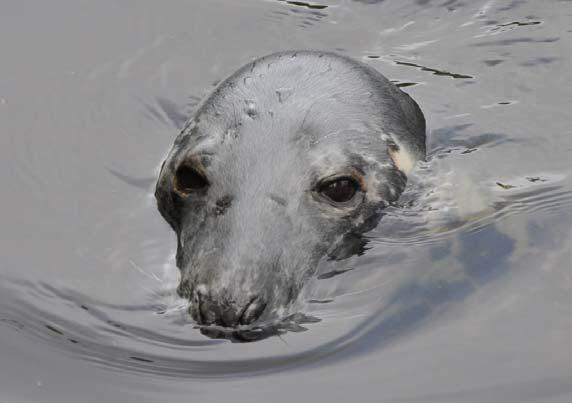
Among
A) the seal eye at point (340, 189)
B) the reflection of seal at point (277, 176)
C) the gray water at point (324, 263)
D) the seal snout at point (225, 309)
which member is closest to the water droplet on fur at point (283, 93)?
the reflection of seal at point (277, 176)

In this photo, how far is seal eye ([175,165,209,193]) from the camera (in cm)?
451

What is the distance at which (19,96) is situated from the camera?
20.7 feet

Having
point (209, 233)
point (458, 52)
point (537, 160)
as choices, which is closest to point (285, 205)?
point (209, 233)

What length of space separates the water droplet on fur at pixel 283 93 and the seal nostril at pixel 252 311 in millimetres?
1170

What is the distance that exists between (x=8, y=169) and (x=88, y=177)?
0.41 metres

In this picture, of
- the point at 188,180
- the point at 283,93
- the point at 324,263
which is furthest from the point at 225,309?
the point at 283,93

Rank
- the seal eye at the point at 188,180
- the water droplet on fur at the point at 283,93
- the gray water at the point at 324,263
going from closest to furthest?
the gray water at the point at 324,263, the seal eye at the point at 188,180, the water droplet on fur at the point at 283,93

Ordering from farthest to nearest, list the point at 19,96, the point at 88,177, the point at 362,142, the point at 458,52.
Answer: the point at 458,52
the point at 19,96
the point at 88,177
the point at 362,142

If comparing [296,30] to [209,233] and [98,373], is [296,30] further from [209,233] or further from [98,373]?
[98,373]

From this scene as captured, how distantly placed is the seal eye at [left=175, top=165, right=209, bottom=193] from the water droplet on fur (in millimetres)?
557

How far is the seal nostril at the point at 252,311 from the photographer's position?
13.0 feet

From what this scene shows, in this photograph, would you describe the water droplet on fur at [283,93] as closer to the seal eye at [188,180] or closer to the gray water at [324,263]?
the seal eye at [188,180]

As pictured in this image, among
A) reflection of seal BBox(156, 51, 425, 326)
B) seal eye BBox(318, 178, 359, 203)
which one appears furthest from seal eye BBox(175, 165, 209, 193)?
seal eye BBox(318, 178, 359, 203)

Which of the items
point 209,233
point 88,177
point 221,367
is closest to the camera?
point 221,367
